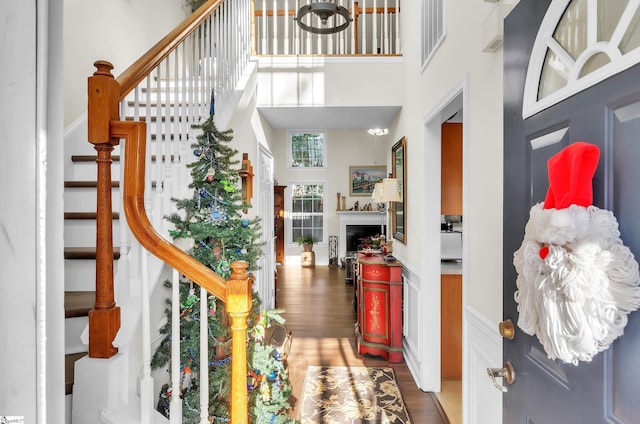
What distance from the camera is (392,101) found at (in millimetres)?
3805

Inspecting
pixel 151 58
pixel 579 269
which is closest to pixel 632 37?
pixel 579 269

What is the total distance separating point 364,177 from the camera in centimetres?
773

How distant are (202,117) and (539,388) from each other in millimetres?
2159

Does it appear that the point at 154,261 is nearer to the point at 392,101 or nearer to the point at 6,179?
the point at 6,179

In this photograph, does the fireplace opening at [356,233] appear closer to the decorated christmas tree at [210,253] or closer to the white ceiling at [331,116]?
the white ceiling at [331,116]

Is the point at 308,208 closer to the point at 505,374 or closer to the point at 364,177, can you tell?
the point at 364,177

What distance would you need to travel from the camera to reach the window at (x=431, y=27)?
232cm

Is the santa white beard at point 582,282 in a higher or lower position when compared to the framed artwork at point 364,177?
lower

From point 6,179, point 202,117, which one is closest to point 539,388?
point 6,179

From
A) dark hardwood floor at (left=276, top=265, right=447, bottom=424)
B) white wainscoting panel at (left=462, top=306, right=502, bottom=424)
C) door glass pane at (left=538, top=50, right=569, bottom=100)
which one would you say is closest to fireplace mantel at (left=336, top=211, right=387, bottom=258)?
dark hardwood floor at (left=276, top=265, right=447, bottom=424)

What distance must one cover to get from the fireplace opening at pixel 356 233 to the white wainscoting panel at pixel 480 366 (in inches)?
229

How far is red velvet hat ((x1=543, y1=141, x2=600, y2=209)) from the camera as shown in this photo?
0.71 meters

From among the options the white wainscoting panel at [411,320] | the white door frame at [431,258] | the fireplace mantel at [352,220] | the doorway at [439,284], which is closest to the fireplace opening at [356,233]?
the fireplace mantel at [352,220]

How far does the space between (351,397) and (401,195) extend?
1.96 meters
